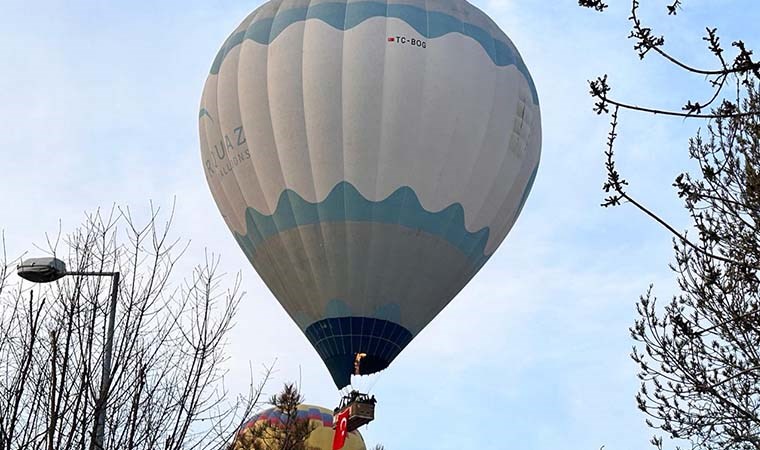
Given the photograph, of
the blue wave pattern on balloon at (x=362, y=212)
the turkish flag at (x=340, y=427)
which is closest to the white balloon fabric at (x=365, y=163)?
the blue wave pattern on balloon at (x=362, y=212)

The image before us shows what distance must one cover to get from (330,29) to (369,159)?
126 inches

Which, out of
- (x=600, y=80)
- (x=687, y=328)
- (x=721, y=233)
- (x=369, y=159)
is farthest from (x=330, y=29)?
(x=600, y=80)

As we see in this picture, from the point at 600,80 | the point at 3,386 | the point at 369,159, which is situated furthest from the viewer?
the point at 369,159

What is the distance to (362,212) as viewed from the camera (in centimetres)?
2553

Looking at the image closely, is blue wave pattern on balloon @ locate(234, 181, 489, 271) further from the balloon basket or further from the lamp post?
the lamp post

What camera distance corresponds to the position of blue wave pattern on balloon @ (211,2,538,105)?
26562 millimetres

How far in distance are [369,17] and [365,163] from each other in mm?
3465

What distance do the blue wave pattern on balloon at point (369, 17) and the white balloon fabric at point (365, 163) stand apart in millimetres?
37

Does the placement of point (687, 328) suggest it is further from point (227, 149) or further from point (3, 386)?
point (227, 149)

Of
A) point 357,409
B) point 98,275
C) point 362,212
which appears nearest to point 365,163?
point 362,212

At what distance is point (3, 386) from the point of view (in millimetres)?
8906

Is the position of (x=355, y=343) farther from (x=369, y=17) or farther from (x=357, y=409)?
(x=369, y=17)

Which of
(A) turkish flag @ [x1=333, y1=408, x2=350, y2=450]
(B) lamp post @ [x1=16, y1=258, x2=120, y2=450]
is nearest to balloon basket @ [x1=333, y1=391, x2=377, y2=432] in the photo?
(A) turkish flag @ [x1=333, y1=408, x2=350, y2=450]

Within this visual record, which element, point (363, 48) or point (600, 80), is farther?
point (363, 48)
